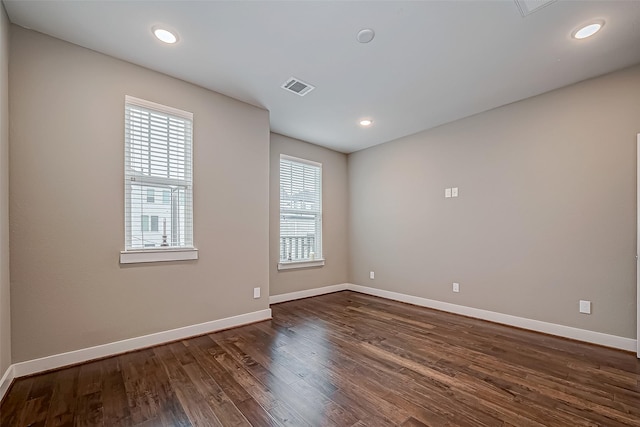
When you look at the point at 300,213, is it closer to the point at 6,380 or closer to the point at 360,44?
the point at 360,44

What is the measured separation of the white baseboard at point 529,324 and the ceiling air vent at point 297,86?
11.2ft

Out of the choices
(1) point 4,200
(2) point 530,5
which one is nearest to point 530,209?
(2) point 530,5

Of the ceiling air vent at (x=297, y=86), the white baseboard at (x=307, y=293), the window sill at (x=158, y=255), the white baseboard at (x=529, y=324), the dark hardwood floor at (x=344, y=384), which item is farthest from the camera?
the white baseboard at (x=307, y=293)

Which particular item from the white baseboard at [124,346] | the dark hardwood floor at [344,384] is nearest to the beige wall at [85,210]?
the white baseboard at [124,346]

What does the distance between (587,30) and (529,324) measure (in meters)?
2.94

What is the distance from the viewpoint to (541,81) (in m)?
2.94

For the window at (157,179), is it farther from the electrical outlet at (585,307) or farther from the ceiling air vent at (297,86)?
the electrical outlet at (585,307)

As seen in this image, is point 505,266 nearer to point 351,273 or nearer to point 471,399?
point 471,399

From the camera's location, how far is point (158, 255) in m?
2.77

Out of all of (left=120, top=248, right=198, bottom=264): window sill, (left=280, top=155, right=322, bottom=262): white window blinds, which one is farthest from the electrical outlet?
(left=120, top=248, right=198, bottom=264): window sill

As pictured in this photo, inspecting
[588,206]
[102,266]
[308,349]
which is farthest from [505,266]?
[102,266]

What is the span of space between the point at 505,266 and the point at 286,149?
11.7 feet

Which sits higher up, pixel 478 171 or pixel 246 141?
pixel 246 141

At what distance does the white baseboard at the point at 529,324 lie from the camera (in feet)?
8.86
